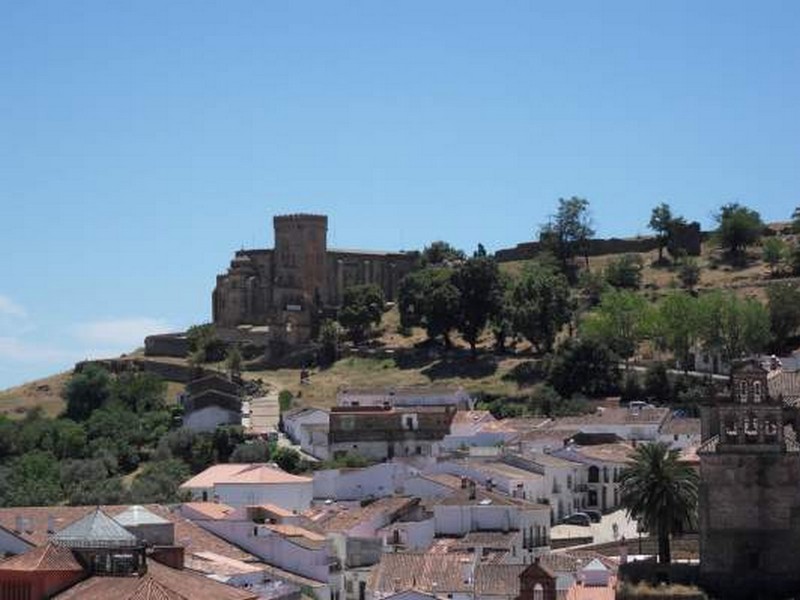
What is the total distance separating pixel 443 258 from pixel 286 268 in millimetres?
10603

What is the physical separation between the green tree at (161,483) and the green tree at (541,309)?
2309 centimetres

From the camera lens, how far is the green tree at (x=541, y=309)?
337ft

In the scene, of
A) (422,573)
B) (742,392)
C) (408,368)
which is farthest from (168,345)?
(742,392)

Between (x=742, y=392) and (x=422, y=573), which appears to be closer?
(x=742, y=392)

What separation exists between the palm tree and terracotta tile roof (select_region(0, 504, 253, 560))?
45.9 ft

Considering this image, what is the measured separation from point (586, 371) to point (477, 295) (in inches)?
537

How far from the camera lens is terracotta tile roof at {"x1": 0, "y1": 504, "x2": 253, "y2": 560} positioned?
187 ft

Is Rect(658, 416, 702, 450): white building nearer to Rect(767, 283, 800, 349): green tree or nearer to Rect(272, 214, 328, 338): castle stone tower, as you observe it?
Rect(767, 283, 800, 349): green tree

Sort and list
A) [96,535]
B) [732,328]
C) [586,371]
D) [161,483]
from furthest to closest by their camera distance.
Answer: [732,328], [586,371], [161,483], [96,535]

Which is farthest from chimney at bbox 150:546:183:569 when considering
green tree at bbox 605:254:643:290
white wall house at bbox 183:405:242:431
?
green tree at bbox 605:254:643:290

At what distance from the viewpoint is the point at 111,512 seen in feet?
183

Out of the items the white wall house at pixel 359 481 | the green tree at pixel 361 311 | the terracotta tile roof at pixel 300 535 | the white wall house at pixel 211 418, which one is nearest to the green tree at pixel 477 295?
the green tree at pixel 361 311

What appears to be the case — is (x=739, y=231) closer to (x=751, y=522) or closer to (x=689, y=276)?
(x=689, y=276)

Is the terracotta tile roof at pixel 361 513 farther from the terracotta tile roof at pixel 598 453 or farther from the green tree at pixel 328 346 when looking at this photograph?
the green tree at pixel 328 346
